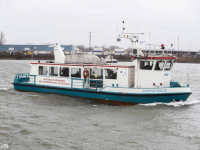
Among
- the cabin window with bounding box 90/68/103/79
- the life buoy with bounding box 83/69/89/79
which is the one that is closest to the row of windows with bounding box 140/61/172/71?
the cabin window with bounding box 90/68/103/79

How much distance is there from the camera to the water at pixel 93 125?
11633 mm

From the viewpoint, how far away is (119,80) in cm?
1852

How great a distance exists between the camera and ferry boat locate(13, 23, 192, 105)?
17.4m

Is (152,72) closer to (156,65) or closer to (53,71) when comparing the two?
(156,65)

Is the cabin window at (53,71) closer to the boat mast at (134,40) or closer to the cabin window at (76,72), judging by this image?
the cabin window at (76,72)

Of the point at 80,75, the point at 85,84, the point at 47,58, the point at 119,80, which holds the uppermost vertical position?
the point at 47,58

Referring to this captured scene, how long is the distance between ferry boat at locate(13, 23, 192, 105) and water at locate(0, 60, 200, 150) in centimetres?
56

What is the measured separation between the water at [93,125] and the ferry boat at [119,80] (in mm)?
559

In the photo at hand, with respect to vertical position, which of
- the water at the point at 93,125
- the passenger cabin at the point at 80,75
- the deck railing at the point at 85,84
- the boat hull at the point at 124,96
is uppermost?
the passenger cabin at the point at 80,75

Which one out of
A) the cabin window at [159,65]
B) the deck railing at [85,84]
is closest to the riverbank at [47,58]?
the deck railing at [85,84]

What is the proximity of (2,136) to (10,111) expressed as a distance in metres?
4.59

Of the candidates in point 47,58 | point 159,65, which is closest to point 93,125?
point 159,65

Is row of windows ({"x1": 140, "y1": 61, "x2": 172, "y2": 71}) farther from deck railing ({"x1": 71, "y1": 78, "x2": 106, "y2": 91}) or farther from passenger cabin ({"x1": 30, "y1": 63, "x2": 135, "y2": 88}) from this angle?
deck railing ({"x1": 71, "y1": 78, "x2": 106, "y2": 91})

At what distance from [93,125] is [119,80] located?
17.4ft
